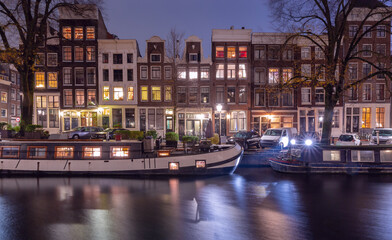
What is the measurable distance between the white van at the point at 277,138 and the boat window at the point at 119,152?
12.9m

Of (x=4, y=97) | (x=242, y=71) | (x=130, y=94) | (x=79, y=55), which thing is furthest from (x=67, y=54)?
(x=242, y=71)

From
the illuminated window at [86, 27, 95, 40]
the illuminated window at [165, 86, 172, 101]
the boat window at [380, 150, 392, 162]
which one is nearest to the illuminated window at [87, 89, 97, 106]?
the illuminated window at [86, 27, 95, 40]

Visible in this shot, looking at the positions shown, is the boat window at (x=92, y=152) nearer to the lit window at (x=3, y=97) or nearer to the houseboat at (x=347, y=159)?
the houseboat at (x=347, y=159)

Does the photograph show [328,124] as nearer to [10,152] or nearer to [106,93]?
[10,152]

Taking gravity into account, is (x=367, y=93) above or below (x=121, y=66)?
below

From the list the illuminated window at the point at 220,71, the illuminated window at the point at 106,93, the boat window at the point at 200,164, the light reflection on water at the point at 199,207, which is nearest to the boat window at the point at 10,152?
the light reflection on water at the point at 199,207

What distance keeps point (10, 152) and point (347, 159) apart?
21.2 m

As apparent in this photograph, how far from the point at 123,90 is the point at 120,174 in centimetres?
2161

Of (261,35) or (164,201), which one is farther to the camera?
(261,35)

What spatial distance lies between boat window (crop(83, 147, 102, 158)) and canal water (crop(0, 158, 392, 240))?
4.71 ft

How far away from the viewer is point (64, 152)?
1568 centimetres

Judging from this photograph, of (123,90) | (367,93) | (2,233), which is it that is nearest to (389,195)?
(2,233)

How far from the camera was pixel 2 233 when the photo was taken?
28.2 feet

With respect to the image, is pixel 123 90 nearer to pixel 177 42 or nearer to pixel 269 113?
pixel 177 42
